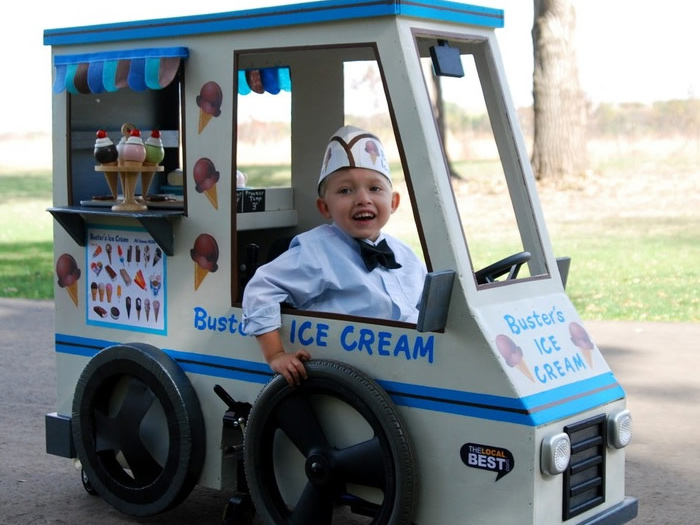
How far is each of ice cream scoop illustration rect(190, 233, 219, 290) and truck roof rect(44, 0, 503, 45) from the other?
77 cm

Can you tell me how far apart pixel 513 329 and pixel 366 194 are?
30.0 inches

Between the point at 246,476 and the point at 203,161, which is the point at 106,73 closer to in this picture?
the point at 203,161

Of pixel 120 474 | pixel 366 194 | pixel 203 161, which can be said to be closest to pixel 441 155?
pixel 366 194

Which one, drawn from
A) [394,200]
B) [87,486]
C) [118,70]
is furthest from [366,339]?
[87,486]

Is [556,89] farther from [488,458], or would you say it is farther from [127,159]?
[488,458]

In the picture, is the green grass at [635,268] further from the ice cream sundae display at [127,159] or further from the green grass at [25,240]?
the ice cream sundae display at [127,159]

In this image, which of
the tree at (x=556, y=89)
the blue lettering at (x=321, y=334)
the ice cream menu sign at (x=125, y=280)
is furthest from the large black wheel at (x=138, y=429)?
the tree at (x=556, y=89)

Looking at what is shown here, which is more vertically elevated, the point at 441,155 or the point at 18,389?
the point at 441,155

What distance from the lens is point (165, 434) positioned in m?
4.36

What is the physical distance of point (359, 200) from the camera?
13.1 feet

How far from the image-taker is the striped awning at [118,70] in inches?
164

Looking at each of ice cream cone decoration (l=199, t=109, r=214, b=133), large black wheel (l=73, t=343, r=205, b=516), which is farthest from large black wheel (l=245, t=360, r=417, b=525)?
ice cream cone decoration (l=199, t=109, r=214, b=133)

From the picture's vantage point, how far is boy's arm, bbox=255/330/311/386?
3.74 m

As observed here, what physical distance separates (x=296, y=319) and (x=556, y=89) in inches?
547
